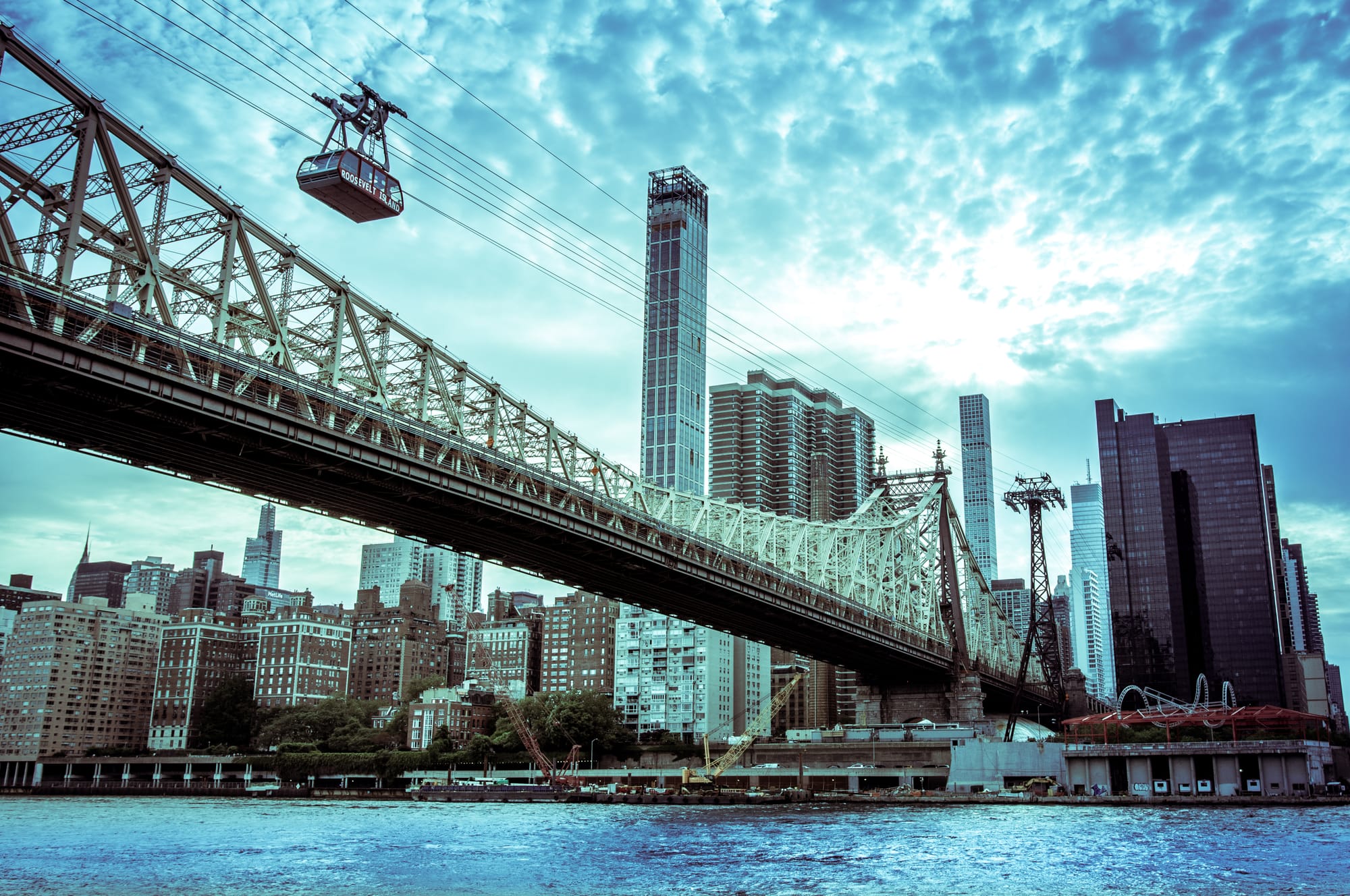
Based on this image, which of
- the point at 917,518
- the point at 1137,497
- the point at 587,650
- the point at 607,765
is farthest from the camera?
the point at 1137,497

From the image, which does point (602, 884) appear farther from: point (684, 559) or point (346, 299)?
point (684, 559)

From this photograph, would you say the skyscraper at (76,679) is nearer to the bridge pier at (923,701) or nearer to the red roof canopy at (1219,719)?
the bridge pier at (923,701)

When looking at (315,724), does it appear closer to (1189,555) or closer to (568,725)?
(568,725)

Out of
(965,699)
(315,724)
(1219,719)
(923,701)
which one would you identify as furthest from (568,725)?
(1219,719)

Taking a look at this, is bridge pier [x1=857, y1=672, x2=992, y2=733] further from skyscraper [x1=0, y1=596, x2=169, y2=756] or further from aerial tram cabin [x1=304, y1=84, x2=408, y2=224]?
skyscraper [x1=0, y1=596, x2=169, y2=756]

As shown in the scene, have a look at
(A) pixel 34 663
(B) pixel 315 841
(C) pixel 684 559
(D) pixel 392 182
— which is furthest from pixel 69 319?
(A) pixel 34 663

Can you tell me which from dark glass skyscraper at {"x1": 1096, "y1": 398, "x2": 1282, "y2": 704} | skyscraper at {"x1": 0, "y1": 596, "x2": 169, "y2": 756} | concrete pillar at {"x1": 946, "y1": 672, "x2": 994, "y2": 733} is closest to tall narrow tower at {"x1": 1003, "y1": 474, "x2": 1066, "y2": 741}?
concrete pillar at {"x1": 946, "y1": 672, "x2": 994, "y2": 733}

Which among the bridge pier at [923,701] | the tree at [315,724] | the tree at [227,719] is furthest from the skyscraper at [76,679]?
the bridge pier at [923,701]
